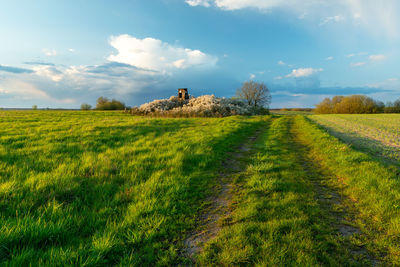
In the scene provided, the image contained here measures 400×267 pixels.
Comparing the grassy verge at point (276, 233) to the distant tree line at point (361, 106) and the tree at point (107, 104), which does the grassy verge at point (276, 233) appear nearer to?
the tree at point (107, 104)

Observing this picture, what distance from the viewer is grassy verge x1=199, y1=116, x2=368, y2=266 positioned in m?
2.67

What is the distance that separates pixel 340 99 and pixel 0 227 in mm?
96049

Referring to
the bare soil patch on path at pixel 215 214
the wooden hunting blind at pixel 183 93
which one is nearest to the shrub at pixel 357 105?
the wooden hunting blind at pixel 183 93

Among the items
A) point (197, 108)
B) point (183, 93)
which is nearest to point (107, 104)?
point (183, 93)

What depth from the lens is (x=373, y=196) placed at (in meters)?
4.58

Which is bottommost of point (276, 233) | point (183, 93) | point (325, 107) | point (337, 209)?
point (337, 209)

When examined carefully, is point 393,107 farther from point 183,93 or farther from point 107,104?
point 107,104

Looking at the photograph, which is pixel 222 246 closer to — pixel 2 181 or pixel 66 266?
pixel 66 266

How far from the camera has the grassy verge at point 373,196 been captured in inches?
123

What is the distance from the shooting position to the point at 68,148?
7.90 metres

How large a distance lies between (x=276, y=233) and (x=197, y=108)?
112 ft

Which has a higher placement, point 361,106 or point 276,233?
point 361,106

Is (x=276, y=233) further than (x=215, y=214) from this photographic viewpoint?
No

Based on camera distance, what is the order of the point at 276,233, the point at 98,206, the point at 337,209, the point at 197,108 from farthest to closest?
the point at 197,108 → the point at 337,209 → the point at 98,206 → the point at 276,233
